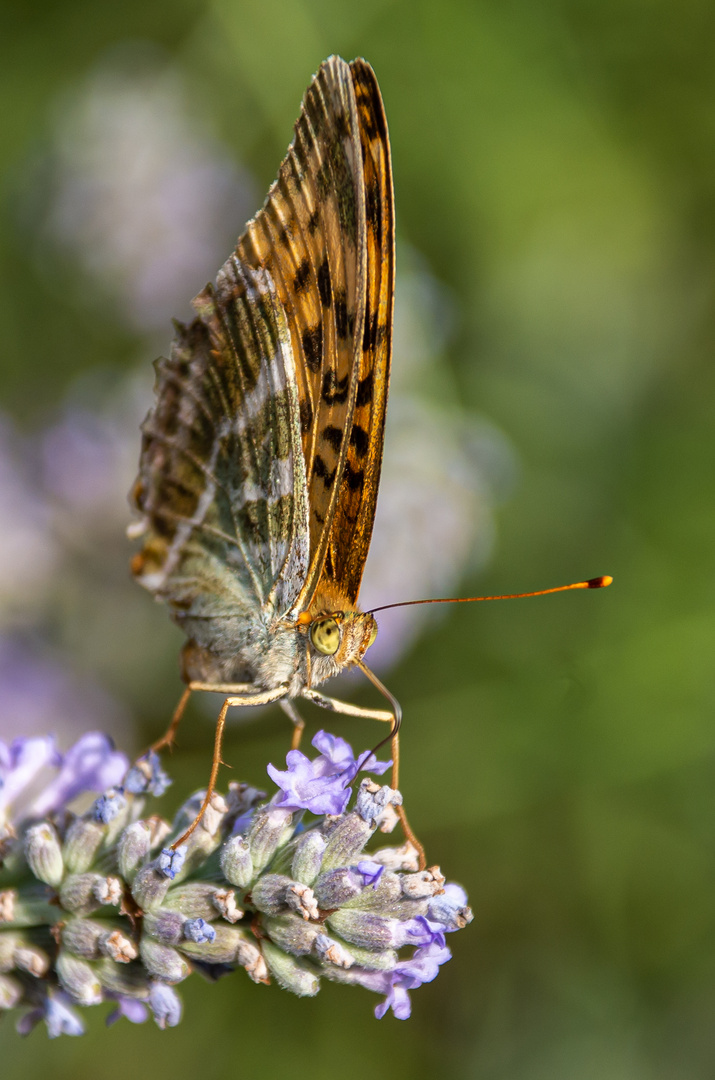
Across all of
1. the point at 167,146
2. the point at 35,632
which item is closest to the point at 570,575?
the point at 35,632

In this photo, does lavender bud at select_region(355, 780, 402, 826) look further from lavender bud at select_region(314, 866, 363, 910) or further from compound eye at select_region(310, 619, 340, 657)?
compound eye at select_region(310, 619, 340, 657)

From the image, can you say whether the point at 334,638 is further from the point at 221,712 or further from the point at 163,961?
the point at 163,961

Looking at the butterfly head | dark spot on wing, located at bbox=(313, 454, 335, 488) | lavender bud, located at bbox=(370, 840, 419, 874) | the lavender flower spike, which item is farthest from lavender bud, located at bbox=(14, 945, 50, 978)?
dark spot on wing, located at bbox=(313, 454, 335, 488)

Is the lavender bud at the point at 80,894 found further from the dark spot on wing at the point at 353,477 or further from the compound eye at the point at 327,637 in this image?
the dark spot on wing at the point at 353,477

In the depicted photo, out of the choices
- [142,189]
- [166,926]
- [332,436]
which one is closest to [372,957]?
[166,926]

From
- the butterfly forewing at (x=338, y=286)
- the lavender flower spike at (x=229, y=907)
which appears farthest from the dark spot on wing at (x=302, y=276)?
the lavender flower spike at (x=229, y=907)

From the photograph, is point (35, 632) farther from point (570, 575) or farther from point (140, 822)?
point (570, 575)
